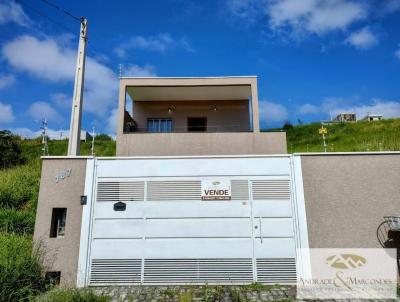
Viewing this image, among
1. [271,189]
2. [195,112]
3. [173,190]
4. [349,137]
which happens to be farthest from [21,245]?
[349,137]

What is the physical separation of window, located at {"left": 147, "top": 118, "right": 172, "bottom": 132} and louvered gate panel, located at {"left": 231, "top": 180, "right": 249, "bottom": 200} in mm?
7562

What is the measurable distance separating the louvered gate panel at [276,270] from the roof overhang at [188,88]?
738 centimetres

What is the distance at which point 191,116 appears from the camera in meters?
15.6

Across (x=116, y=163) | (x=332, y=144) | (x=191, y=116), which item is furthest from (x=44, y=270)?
(x=332, y=144)

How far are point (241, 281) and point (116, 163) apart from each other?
4.91m

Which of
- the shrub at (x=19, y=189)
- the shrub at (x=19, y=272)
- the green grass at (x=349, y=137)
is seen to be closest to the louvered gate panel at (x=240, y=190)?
the shrub at (x=19, y=272)

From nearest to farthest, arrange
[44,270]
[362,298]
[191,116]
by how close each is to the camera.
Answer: [362,298] < [44,270] < [191,116]

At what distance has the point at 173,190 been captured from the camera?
28.9ft

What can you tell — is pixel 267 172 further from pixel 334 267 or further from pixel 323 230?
pixel 334 267

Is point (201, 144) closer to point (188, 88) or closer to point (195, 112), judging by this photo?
point (188, 88)

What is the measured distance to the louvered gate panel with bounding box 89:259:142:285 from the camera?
8227 millimetres

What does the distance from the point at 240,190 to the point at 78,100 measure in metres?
7.01
